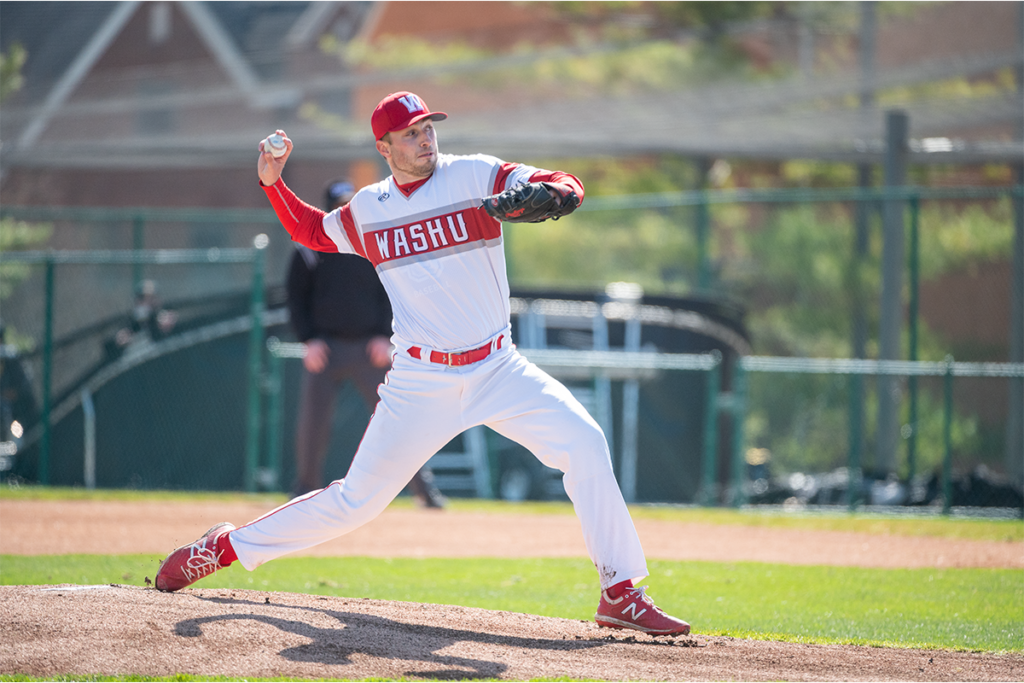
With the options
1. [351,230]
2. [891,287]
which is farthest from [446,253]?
[891,287]

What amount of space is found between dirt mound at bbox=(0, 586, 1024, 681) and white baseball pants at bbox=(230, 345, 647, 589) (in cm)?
33

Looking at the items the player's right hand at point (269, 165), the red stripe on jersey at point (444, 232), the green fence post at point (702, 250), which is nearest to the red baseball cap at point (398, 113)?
the red stripe on jersey at point (444, 232)

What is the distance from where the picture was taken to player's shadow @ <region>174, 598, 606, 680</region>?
4215 millimetres

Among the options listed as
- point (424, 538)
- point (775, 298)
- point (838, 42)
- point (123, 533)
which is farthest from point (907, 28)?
point (123, 533)

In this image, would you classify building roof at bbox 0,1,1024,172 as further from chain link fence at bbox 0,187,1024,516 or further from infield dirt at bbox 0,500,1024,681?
infield dirt at bbox 0,500,1024,681

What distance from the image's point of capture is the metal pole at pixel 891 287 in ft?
38.7

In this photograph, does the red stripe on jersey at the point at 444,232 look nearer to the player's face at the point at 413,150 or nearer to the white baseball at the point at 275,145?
the player's face at the point at 413,150

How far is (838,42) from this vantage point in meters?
16.6

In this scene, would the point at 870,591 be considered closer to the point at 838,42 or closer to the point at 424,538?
the point at 424,538

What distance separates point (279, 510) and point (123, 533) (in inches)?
144

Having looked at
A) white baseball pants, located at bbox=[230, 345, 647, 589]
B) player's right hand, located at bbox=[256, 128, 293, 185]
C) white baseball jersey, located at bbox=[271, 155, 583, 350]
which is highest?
player's right hand, located at bbox=[256, 128, 293, 185]

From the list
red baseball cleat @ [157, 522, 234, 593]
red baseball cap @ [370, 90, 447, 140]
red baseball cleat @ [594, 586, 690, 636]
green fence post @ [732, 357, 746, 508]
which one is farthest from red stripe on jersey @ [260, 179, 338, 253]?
green fence post @ [732, 357, 746, 508]

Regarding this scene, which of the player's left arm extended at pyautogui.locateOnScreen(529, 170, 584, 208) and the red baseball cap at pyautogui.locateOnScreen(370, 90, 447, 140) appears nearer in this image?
the player's left arm extended at pyautogui.locateOnScreen(529, 170, 584, 208)

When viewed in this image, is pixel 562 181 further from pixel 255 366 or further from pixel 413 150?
pixel 255 366
